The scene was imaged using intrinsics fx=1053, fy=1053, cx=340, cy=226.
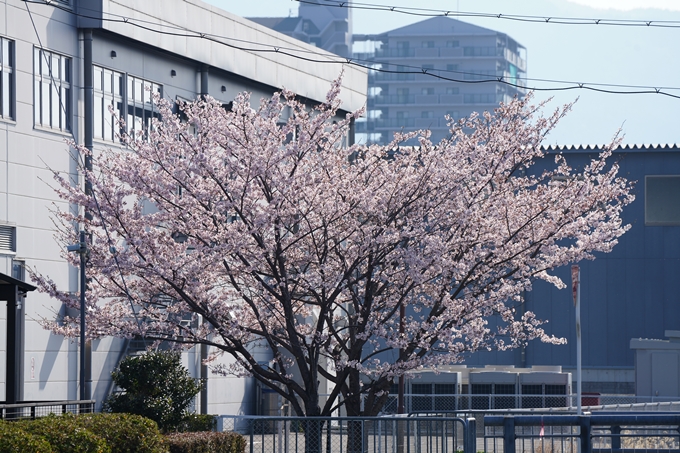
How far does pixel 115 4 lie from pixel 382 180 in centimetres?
1160

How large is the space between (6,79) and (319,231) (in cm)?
919

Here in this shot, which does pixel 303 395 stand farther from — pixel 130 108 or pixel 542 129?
pixel 130 108

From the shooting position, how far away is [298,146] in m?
18.8

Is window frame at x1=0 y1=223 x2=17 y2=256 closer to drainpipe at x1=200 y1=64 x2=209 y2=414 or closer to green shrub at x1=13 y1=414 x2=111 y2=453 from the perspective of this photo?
drainpipe at x1=200 y1=64 x2=209 y2=414

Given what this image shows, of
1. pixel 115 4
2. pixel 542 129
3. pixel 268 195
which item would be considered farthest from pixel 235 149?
pixel 115 4

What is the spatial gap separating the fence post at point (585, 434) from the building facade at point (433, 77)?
16580cm

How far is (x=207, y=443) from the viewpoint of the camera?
20016 mm

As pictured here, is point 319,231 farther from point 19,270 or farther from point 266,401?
point 266,401

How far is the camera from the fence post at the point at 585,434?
10.8 metres

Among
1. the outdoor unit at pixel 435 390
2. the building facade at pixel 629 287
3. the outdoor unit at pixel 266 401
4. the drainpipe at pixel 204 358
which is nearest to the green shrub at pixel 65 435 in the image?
the drainpipe at pixel 204 358

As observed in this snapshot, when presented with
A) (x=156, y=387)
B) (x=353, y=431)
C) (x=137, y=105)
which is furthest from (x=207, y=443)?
(x=137, y=105)

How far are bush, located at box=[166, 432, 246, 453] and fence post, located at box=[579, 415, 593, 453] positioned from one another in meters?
9.89

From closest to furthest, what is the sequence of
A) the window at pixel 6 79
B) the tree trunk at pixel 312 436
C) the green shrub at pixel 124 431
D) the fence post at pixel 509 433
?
the fence post at pixel 509 433 < the green shrub at pixel 124 431 < the tree trunk at pixel 312 436 < the window at pixel 6 79

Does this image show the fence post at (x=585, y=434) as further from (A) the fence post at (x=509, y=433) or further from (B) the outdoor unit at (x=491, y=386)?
(B) the outdoor unit at (x=491, y=386)
